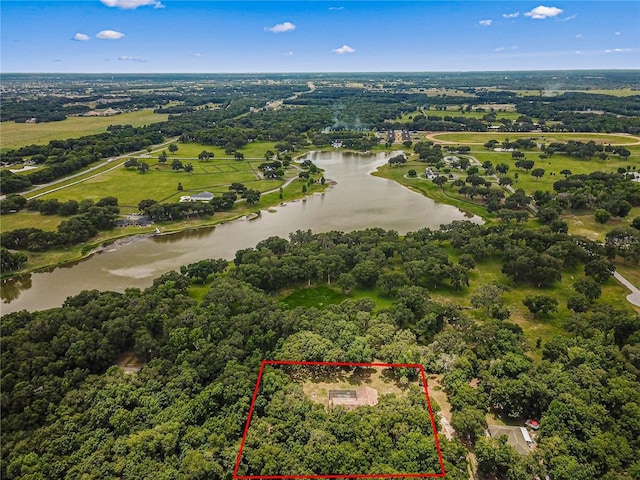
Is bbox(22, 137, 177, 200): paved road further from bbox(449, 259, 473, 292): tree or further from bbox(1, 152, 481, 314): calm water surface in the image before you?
bbox(449, 259, 473, 292): tree

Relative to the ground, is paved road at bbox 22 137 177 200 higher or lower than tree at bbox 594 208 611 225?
higher

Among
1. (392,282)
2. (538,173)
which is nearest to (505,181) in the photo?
(538,173)

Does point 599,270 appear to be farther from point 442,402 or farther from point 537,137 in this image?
point 537,137

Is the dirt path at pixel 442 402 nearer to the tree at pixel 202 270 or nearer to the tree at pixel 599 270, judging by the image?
the tree at pixel 599 270

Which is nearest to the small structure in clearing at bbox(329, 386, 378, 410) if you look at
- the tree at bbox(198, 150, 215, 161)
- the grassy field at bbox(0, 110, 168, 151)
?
the tree at bbox(198, 150, 215, 161)

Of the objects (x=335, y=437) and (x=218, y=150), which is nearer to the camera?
(x=335, y=437)

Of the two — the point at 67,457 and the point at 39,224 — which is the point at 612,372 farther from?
the point at 39,224
